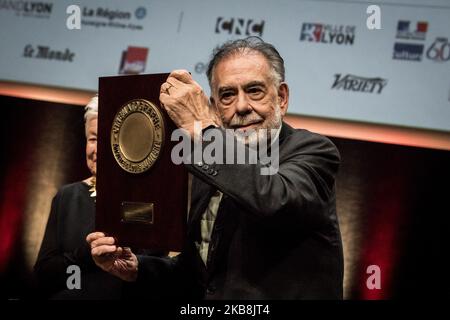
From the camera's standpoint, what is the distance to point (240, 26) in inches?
130

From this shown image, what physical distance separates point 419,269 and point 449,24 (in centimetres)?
127

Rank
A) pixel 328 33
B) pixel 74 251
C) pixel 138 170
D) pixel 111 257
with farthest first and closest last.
Result: pixel 328 33
pixel 74 251
pixel 111 257
pixel 138 170

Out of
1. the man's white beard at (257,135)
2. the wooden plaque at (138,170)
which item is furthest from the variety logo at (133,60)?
the man's white beard at (257,135)

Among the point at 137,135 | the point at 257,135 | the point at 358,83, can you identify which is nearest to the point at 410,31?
the point at 358,83

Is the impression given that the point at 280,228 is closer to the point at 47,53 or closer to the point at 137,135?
the point at 137,135

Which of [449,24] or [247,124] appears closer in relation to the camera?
[247,124]

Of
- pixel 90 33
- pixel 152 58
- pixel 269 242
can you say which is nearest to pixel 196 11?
pixel 152 58

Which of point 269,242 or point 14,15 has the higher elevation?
point 14,15

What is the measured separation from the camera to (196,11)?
3436 millimetres

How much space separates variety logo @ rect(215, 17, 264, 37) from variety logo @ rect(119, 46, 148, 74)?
0.47m

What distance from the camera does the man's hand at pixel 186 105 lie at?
4.93 ft

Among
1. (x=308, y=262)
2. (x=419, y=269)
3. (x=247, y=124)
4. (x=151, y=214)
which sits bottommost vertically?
(x=419, y=269)

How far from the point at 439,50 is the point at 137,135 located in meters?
1.90
